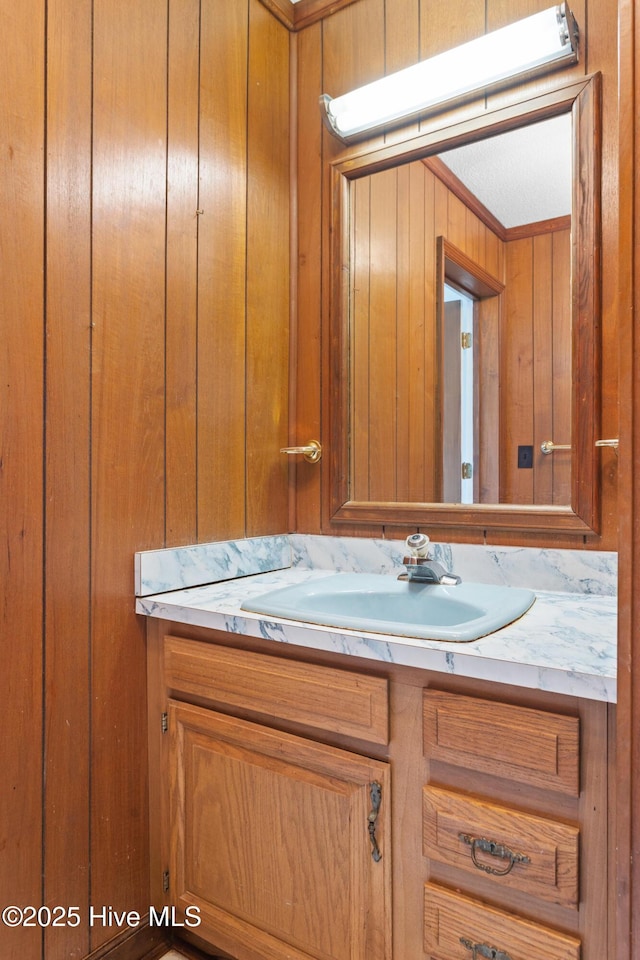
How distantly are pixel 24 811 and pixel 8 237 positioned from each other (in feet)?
3.41

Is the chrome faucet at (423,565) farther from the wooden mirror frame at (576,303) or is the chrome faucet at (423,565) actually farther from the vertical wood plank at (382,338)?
the vertical wood plank at (382,338)

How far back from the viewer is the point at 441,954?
91cm

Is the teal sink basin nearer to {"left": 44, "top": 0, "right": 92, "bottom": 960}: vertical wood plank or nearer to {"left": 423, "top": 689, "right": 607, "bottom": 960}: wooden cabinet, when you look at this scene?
{"left": 423, "top": 689, "right": 607, "bottom": 960}: wooden cabinet

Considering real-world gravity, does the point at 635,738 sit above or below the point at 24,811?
above

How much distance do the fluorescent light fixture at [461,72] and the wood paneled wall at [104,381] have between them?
30cm

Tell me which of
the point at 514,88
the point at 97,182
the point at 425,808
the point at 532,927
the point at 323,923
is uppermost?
the point at 514,88

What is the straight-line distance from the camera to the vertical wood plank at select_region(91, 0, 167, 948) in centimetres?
121

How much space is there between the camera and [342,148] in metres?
1.66

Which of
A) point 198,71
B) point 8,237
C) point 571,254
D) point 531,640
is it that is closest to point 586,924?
point 531,640

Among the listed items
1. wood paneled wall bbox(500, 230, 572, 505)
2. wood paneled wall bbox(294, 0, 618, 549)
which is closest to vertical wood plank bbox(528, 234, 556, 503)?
wood paneled wall bbox(500, 230, 572, 505)

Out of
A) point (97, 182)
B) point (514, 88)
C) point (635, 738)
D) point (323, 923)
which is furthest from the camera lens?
point (514, 88)

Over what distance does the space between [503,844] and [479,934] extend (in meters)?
0.15

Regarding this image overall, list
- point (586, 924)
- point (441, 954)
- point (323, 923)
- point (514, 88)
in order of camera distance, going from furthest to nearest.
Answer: point (514, 88) → point (323, 923) → point (441, 954) → point (586, 924)

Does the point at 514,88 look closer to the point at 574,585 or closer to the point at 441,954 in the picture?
the point at 574,585
